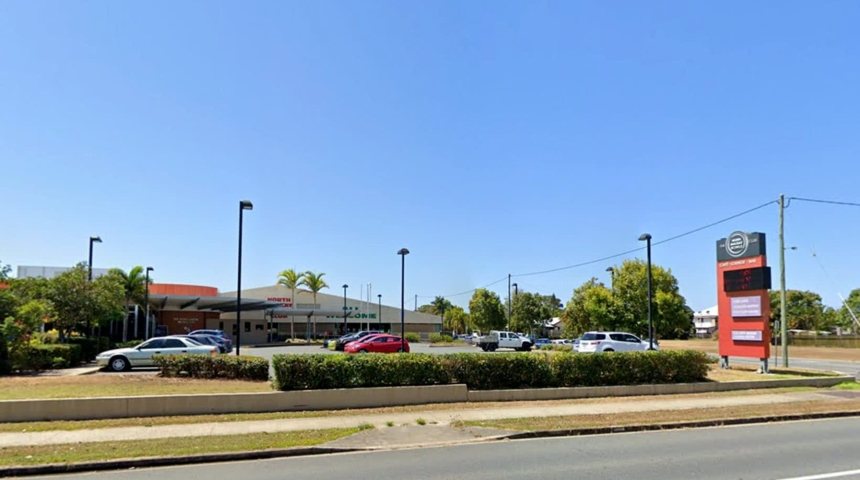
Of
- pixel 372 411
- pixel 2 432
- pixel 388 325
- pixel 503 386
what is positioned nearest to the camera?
pixel 2 432

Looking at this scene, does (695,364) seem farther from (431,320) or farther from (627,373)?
(431,320)

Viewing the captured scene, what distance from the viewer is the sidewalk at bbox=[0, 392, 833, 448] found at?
37.1ft

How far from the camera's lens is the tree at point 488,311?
7731 cm

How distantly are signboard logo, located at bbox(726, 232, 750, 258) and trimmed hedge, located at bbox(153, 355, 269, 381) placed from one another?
61.7ft

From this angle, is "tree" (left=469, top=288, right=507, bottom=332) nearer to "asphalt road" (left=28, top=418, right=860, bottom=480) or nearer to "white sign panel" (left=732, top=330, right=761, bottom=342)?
"white sign panel" (left=732, top=330, right=761, bottom=342)

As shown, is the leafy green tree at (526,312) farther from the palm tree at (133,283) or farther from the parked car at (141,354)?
the parked car at (141,354)

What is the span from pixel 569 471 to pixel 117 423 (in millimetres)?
9225

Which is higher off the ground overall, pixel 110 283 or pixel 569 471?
pixel 110 283

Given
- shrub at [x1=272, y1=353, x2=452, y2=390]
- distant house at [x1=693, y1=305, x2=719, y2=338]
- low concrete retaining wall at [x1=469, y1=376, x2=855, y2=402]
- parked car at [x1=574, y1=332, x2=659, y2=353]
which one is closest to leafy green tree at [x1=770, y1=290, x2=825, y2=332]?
distant house at [x1=693, y1=305, x2=719, y2=338]

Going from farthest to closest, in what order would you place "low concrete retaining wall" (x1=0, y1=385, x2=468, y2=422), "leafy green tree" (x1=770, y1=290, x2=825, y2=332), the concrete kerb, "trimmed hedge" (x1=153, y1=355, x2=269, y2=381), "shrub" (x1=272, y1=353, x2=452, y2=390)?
1. "leafy green tree" (x1=770, y1=290, x2=825, y2=332)
2. "trimmed hedge" (x1=153, y1=355, x2=269, y2=381)
3. "shrub" (x1=272, y1=353, x2=452, y2=390)
4. "low concrete retaining wall" (x1=0, y1=385, x2=468, y2=422)
5. the concrete kerb

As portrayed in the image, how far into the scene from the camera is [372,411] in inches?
574

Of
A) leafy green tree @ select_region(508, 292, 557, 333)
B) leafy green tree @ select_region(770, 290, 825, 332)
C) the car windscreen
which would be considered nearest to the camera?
the car windscreen

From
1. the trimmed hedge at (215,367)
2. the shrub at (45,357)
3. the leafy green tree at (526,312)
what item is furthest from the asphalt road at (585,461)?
the leafy green tree at (526,312)

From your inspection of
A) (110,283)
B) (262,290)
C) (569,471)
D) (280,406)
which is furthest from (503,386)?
(262,290)
